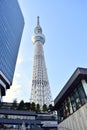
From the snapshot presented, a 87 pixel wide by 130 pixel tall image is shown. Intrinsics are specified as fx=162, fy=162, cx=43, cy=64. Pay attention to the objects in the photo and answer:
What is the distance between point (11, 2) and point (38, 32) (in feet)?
215

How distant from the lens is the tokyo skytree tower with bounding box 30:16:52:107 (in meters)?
Result: 110

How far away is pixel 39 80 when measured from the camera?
117m

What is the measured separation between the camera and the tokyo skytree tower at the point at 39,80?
10988 centimetres

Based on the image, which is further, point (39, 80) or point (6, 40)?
point (39, 80)

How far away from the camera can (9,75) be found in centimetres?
7669

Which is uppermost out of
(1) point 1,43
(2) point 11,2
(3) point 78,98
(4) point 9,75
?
(2) point 11,2

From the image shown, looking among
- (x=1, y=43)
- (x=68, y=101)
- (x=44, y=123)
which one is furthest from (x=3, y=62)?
(x=68, y=101)

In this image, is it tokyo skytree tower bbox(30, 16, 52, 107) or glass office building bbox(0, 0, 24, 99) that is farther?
tokyo skytree tower bbox(30, 16, 52, 107)

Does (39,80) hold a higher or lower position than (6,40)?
lower

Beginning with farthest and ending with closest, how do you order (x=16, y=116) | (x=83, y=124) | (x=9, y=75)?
(x=9, y=75) → (x=16, y=116) → (x=83, y=124)

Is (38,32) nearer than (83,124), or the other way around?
(83,124)

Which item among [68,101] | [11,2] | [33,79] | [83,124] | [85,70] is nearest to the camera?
[83,124]

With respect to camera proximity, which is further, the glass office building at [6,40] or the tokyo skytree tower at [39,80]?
the tokyo skytree tower at [39,80]

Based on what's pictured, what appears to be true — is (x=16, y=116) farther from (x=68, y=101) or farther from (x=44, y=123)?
(x=68, y=101)
